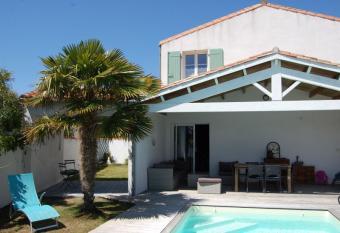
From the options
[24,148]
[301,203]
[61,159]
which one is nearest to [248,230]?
[301,203]

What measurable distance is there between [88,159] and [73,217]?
5.88 feet

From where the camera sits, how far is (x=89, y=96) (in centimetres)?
1142

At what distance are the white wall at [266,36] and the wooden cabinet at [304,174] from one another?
5802 millimetres

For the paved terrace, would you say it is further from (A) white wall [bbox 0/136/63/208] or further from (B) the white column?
(A) white wall [bbox 0/136/63/208]

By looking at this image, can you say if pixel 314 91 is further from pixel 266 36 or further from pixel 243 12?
pixel 243 12

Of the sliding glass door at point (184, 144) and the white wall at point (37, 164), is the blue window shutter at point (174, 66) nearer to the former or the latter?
the sliding glass door at point (184, 144)

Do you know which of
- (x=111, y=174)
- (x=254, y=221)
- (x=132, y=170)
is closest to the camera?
(x=254, y=221)

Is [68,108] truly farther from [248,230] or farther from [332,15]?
[332,15]

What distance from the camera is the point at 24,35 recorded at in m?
15.2

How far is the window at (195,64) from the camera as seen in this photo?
20.5m

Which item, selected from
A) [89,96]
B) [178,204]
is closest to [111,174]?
[178,204]

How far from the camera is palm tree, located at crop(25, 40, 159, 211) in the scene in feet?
35.7

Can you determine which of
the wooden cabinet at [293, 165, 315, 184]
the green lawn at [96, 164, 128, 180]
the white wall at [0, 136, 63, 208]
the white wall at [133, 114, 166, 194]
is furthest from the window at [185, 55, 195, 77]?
the white wall at [0, 136, 63, 208]

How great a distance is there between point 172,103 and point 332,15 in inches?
437
